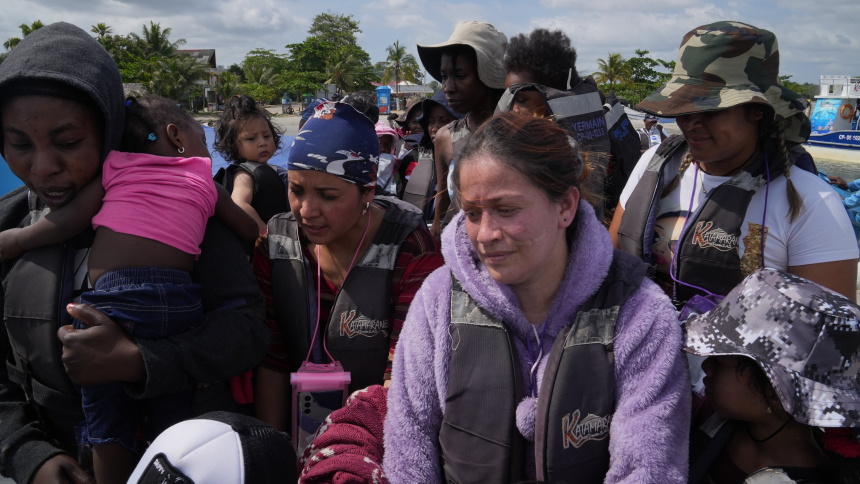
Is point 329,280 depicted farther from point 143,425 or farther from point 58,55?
point 58,55

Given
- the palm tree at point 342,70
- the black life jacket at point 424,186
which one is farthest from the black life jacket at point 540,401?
the palm tree at point 342,70

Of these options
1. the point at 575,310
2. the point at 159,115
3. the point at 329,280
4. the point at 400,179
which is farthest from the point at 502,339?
the point at 400,179

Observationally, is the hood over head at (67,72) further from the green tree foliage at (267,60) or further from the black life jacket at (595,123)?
the green tree foliage at (267,60)

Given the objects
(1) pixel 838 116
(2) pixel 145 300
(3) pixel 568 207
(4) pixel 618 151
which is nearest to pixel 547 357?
(3) pixel 568 207

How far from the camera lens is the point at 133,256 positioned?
1800 mm

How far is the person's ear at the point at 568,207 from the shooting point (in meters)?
1.81

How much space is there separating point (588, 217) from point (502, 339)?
1.75 feet

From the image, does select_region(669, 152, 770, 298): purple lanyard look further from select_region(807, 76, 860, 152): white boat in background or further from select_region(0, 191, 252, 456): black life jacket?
select_region(807, 76, 860, 152): white boat in background

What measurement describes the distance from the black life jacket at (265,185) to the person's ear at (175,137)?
1.57 m

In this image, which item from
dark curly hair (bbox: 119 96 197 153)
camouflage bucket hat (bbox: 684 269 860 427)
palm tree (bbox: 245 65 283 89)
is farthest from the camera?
palm tree (bbox: 245 65 283 89)

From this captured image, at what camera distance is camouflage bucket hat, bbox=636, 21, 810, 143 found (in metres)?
2.24

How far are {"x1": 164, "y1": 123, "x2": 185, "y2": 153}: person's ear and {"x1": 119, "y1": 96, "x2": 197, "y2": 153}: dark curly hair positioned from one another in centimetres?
3

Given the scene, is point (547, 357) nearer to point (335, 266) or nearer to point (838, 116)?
point (335, 266)

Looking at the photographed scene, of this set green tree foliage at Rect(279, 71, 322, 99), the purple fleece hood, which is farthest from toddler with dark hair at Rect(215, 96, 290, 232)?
green tree foliage at Rect(279, 71, 322, 99)
